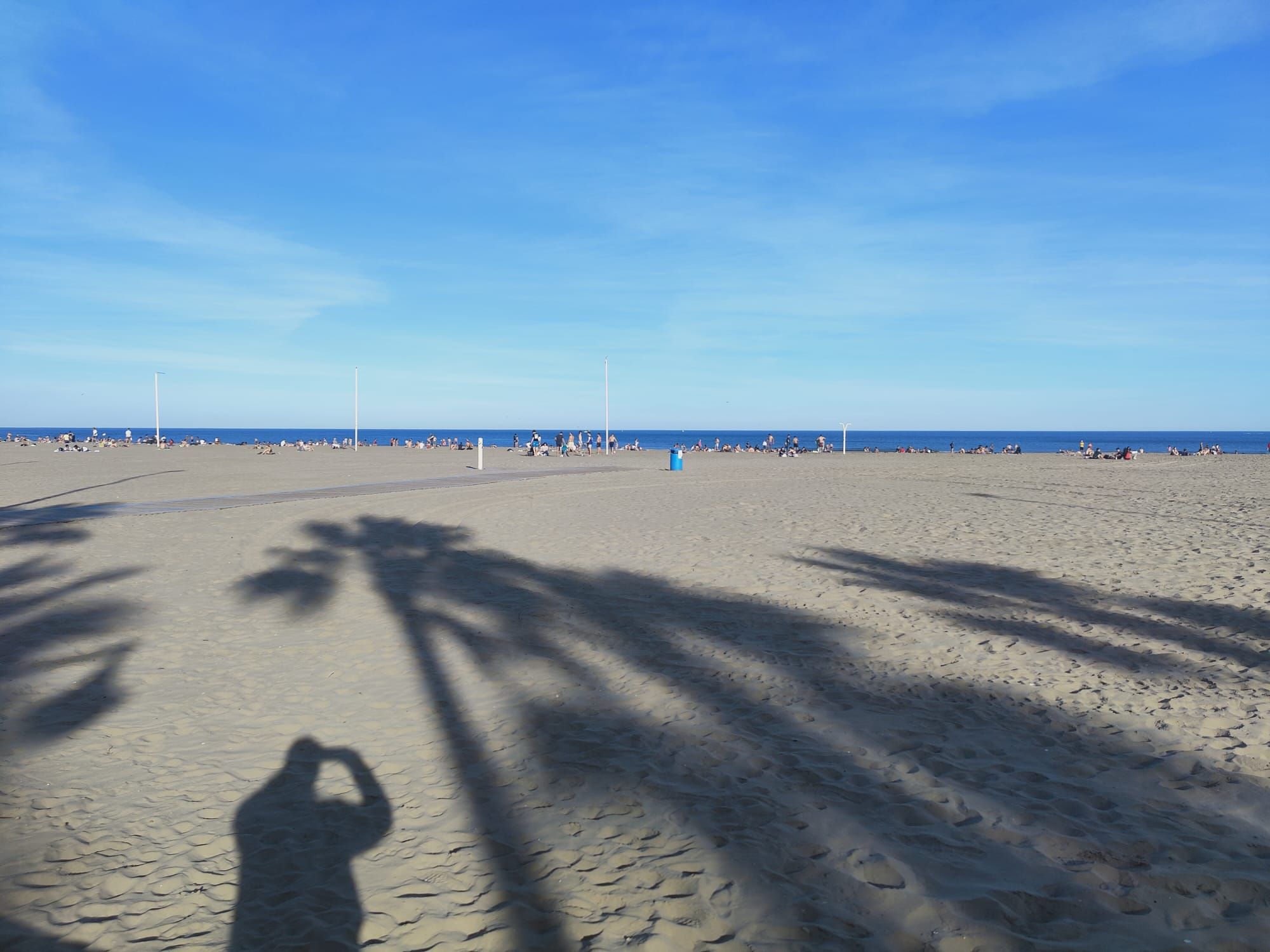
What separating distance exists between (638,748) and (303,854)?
1.94 meters

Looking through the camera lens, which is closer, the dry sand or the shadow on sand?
the dry sand

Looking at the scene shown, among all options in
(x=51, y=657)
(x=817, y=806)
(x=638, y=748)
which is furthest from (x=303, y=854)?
(x=51, y=657)

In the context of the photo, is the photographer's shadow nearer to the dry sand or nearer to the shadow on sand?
the dry sand

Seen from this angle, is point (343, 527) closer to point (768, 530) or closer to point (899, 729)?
point (768, 530)

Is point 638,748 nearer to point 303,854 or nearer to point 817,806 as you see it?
point 817,806

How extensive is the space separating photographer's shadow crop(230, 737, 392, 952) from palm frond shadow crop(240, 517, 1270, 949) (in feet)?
1.82

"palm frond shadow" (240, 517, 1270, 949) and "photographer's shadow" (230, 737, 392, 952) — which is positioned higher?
"palm frond shadow" (240, 517, 1270, 949)

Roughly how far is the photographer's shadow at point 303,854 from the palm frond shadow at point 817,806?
553 mm

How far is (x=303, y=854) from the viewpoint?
3.90 m

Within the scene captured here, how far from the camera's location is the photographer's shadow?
329 centimetres

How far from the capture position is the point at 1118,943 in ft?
10.1

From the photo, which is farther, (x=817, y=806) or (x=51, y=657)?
(x=51, y=657)

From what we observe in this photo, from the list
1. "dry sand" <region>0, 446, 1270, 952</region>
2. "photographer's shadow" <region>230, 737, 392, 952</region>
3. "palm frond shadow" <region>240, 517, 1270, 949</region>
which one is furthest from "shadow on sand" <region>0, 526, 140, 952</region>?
"palm frond shadow" <region>240, 517, 1270, 949</region>

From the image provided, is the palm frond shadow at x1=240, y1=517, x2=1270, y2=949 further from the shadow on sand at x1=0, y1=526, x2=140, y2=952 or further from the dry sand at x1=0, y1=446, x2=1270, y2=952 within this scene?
the shadow on sand at x1=0, y1=526, x2=140, y2=952
